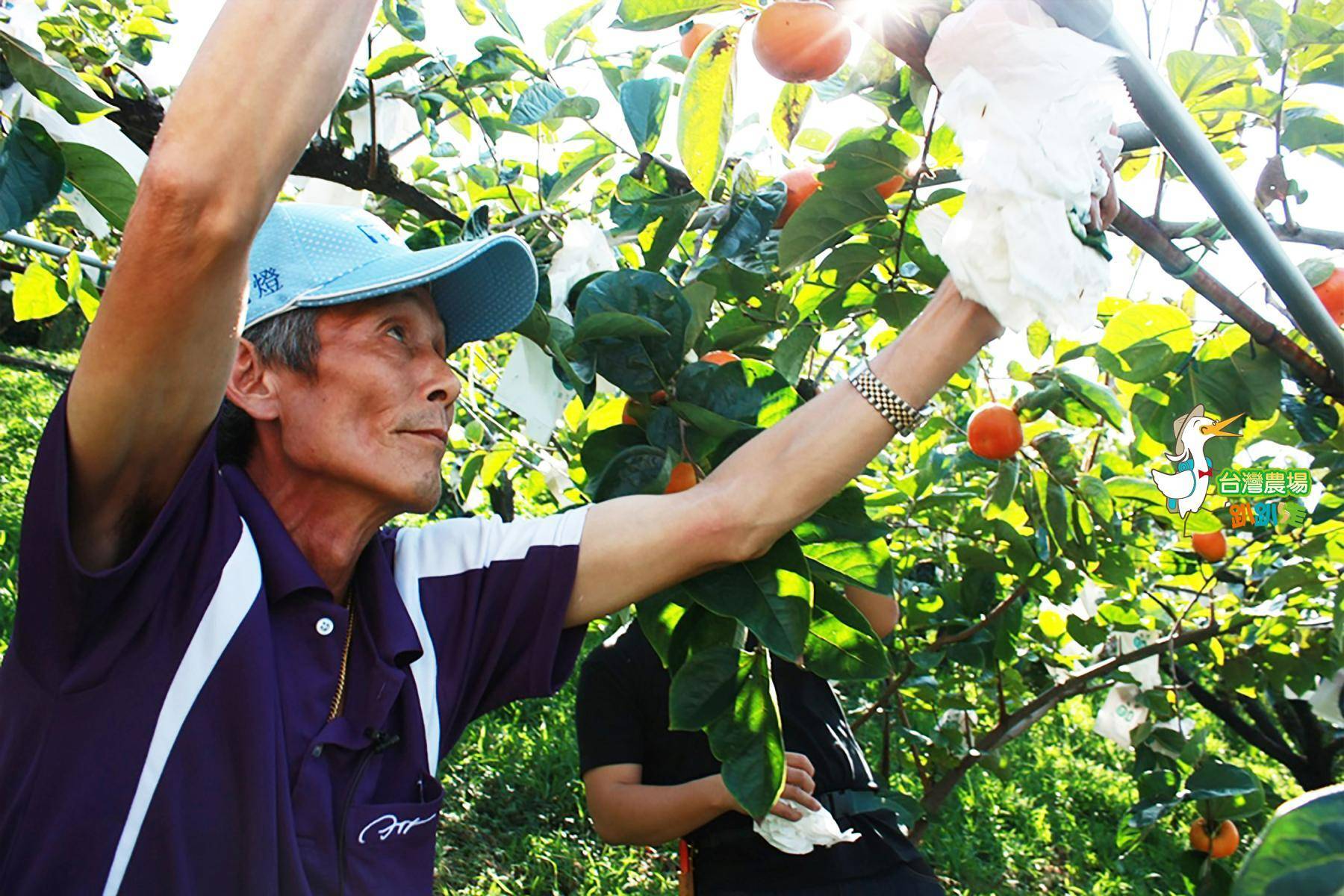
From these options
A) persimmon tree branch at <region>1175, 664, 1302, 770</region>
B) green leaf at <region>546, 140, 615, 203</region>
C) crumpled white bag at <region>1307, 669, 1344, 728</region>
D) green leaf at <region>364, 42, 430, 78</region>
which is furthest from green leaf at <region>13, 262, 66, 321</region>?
persimmon tree branch at <region>1175, 664, 1302, 770</region>

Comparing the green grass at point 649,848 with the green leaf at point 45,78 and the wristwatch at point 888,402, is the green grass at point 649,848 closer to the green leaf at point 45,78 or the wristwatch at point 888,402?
the wristwatch at point 888,402

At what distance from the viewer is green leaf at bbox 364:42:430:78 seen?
1692 mm

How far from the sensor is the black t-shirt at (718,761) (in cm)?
187

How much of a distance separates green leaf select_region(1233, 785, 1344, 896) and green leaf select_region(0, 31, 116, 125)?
1111 mm

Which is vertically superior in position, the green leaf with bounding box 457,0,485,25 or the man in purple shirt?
the green leaf with bounding box 457,0,485,25

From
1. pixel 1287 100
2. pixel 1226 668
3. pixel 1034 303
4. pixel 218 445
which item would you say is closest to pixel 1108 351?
pixel 1287 100

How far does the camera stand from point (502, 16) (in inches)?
66.1

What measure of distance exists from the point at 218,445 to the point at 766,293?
72 centimetres

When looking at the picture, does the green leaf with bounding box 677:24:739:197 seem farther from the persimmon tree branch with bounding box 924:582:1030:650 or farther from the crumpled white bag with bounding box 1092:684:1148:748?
the crumpled white bag with bounding box 1092:684:1148:748

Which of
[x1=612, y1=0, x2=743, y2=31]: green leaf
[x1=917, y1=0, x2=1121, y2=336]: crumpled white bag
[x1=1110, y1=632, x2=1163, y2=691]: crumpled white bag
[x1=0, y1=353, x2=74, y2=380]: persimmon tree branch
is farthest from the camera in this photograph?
[x1=0, y1=353, x2=74, y2=380]: persimmon tree branch

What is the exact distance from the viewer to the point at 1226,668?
2.96 meters

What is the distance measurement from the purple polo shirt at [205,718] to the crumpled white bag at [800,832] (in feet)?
1.43

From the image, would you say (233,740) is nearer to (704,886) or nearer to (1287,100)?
(704,886)

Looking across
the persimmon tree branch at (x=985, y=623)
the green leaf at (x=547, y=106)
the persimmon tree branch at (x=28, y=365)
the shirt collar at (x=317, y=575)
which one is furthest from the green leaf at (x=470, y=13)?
the persimmon tree branch at (x=28, y=365)
